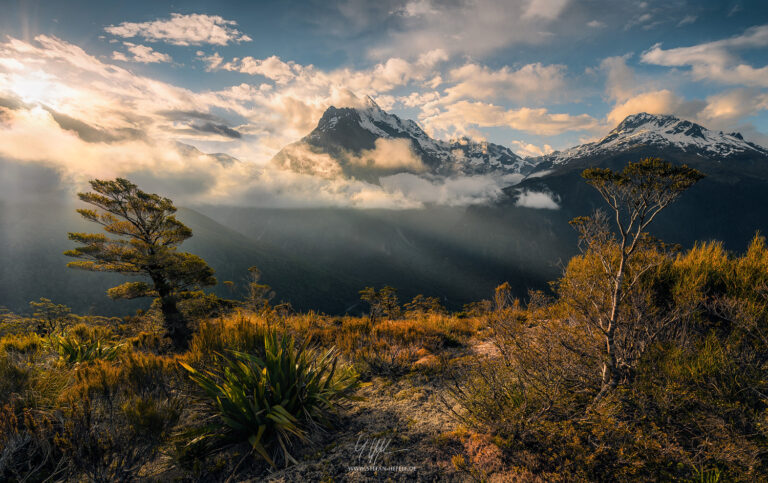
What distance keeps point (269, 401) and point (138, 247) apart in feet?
39.9

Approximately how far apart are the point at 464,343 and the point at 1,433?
809 centimetres

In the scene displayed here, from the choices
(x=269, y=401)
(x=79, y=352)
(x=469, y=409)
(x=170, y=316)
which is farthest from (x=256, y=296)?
(x=469, y=409)

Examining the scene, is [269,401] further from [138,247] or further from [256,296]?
[256,296]

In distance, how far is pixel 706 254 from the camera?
6141 millimetres

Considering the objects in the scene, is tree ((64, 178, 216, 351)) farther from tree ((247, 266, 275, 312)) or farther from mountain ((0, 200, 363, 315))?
mountain ((0, 200, 363, 315))

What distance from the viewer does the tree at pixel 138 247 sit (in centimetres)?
1143

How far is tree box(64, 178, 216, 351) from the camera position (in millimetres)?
11430

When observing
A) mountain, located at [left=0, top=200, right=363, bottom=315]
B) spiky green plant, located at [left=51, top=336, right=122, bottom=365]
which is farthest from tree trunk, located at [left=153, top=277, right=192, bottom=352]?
mountain, located at [left=0, top=200, right=363, bottom=315]

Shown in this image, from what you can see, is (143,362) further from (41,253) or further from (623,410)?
(41,253)

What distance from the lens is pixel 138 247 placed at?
11.9 metres

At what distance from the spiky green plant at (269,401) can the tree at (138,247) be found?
897 cm

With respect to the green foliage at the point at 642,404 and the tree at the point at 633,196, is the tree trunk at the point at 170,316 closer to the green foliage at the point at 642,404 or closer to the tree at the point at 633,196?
the green foliage at the point at 642,404

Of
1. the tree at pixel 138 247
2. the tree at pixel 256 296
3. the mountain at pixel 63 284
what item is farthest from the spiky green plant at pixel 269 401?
the mountain at pixel 63 284

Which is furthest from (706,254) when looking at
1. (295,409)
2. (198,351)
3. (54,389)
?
(54,389)
